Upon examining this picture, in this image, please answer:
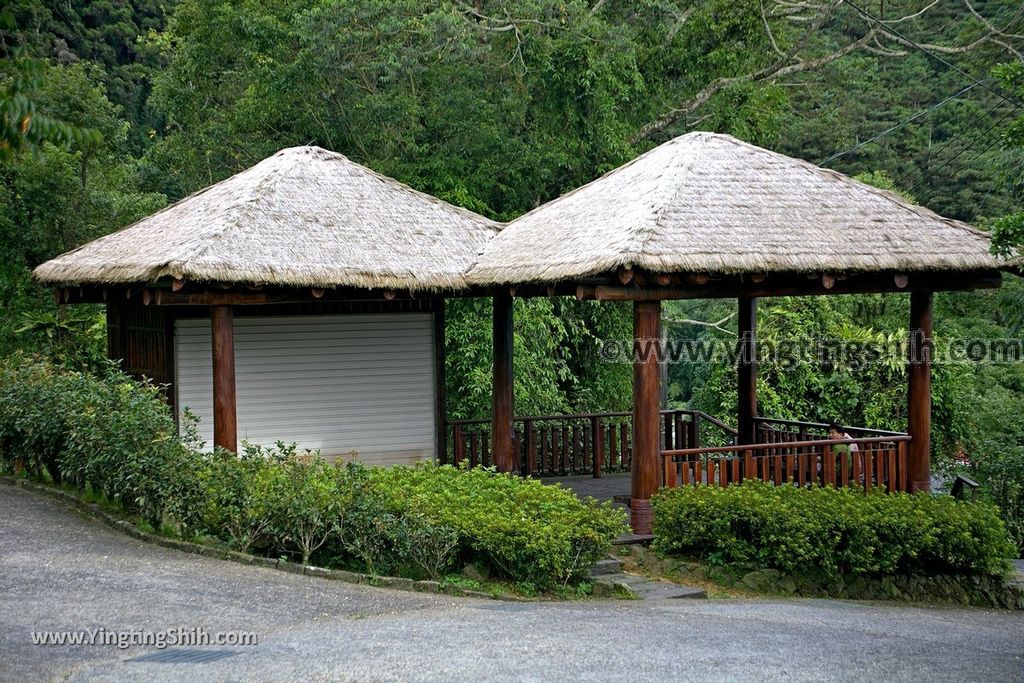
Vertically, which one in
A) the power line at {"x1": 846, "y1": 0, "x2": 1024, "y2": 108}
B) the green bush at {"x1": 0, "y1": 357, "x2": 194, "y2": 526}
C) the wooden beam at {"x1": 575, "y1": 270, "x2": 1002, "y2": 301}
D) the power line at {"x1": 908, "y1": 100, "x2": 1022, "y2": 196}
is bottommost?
the green bush at {"x1": 0, "y1": 357, "x2": 194, "y2": 526}

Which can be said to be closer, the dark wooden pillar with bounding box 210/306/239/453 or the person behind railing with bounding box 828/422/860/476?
the dark wooden pillar with bounding box 210/306/239/453

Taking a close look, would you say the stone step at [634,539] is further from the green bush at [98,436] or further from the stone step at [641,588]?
the green bush at [98,436]

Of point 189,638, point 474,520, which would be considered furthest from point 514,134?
point 189,638

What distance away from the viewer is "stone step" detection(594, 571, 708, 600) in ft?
31.7

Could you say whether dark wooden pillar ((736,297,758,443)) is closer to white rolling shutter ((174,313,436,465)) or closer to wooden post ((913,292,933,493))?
wooden post ((913,292,933,493))

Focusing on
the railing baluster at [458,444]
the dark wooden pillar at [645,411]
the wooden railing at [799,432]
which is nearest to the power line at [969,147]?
the wooden railing at [799,432]

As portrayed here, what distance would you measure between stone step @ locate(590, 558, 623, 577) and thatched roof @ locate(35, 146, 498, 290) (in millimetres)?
3927

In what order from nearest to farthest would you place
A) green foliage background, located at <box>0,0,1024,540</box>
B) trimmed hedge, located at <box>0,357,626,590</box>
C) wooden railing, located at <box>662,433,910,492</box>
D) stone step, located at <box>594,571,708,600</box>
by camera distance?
1. trimmed hedge, located at <box>0,357,626,590</box>
2. stone step, located at <box>594,571,708,600</box>
3. wooden railing, located at <box>662,433,910,492</box>
4. green foliage background, located at <box>0,0,1024,540</box>

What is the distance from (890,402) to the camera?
2030 centimetres

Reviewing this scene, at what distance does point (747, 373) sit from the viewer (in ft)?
48.1

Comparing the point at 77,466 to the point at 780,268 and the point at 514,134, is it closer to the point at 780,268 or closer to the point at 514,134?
the point at 780,268

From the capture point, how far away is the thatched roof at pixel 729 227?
416 inches

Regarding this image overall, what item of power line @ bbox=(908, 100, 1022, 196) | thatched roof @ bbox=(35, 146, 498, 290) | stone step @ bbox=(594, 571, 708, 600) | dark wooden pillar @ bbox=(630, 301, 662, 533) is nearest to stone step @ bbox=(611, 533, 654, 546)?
dark wooden pillar @ bbox=(630, 301, 662, 533)

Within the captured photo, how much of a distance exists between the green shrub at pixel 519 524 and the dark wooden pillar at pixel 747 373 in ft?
15.9
